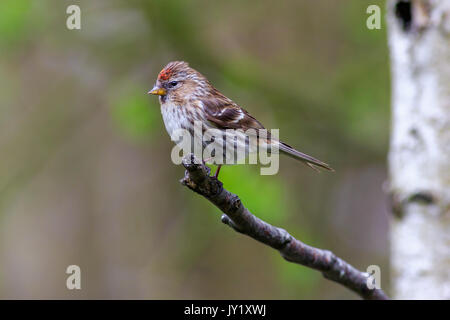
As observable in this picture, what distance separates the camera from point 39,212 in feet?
29.7

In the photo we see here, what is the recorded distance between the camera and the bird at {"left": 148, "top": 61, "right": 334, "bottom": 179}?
4434 mm

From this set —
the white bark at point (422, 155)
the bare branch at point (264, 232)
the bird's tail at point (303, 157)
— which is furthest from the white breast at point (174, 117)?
the white bark at point (422, 155)

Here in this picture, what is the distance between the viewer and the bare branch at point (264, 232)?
3.04m

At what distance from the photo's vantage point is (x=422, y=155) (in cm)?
360

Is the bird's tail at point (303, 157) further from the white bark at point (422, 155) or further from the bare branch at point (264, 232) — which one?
the bare branch at point (264, 232)

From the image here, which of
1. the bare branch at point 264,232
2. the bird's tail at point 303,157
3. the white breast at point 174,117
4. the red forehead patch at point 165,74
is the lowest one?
the bare branch at point 264,232

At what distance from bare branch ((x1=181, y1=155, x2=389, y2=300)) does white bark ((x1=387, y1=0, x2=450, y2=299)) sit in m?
0.25

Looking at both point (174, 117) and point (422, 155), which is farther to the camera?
point (174, 117)

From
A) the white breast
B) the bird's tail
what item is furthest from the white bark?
the white breast

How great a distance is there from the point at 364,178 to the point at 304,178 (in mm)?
803

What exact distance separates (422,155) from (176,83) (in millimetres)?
1921

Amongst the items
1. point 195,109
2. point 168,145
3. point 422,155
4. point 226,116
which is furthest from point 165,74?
point 168,145

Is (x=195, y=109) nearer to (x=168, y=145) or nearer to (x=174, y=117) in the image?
(x=174, y=117)
